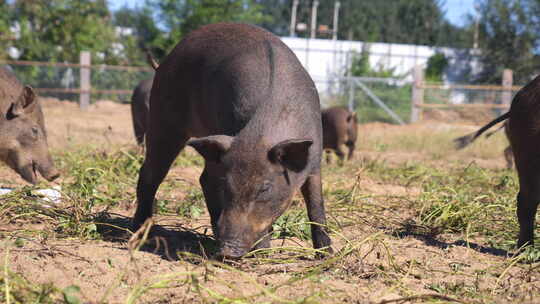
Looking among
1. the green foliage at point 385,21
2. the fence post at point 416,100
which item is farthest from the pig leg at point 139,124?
the green foliage at point 385,21

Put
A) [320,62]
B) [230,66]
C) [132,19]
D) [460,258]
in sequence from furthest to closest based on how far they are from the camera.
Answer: [132,19] < [320,62] < [460,258] < [230,66]

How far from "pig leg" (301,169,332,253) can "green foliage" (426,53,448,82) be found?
29859 millimetres

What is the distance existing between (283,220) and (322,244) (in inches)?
29.0

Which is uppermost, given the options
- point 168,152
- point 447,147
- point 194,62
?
point 194,62

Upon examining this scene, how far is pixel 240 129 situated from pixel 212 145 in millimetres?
361

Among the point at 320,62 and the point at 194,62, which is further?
the point at 320,62

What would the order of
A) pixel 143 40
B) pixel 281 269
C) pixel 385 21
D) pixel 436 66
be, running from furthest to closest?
pixel 385 21
pixel 143 40
pixel 436 66
pixel 281 269

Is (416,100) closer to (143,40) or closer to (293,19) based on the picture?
(143,40)

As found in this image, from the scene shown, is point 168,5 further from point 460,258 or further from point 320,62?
point 460,258

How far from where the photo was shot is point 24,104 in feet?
19.0

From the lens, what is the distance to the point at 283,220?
450 centimetres

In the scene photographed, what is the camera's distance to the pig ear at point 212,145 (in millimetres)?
3139

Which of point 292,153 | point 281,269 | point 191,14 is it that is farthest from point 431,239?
point 191,14

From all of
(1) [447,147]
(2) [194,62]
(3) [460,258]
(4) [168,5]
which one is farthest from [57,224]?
(4) [168,5]
